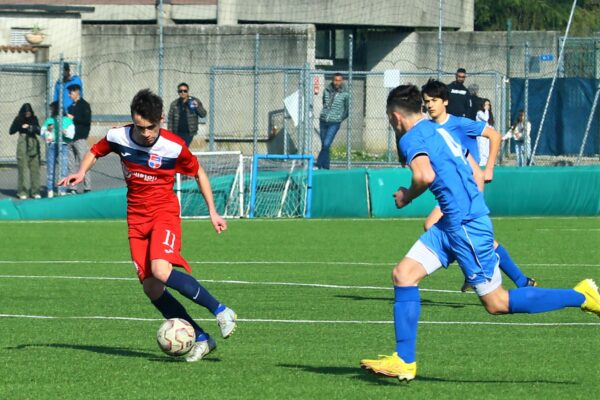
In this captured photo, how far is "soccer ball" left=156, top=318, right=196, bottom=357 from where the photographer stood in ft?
28.4

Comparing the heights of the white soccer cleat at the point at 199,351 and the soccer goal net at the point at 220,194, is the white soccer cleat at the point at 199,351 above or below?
above

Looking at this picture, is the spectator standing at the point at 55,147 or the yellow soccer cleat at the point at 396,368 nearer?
the yellow soccer cleat at the point at 396,368

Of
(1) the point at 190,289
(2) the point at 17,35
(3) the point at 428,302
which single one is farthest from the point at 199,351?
(2) the point at 17,35

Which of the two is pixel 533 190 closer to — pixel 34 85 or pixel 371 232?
pixel 371 232

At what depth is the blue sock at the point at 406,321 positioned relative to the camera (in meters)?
7.71

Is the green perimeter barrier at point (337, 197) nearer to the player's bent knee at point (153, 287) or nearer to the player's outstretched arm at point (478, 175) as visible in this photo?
the player's outstretched arm at point (478, 175)

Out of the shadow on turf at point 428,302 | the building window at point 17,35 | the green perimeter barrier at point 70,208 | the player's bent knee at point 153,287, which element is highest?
the building window at point 17,35

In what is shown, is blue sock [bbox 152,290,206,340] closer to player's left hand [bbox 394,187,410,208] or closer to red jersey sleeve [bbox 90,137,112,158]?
red jersey sleeve [bbox 90,137,112,158]

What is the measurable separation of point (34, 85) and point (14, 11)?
3.60 m

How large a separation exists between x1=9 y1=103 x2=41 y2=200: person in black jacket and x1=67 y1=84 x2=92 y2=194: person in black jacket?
633 millimetres

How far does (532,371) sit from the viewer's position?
8.30 meters

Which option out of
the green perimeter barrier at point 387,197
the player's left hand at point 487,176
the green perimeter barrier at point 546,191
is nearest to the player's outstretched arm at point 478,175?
the player's left hand at point 487,176

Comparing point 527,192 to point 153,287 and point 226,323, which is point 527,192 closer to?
point 153,287

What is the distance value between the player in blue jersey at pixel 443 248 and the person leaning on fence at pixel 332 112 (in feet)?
56.7
